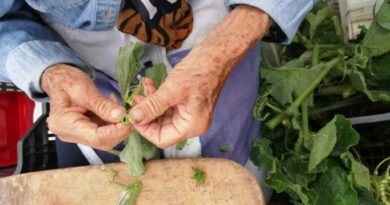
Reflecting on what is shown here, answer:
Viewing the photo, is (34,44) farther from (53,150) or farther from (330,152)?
(330,152)

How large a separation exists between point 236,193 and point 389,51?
0.43 meters

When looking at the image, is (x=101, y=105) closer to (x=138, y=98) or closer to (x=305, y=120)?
(x=138, y=98)

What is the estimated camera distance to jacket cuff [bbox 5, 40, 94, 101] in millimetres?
694

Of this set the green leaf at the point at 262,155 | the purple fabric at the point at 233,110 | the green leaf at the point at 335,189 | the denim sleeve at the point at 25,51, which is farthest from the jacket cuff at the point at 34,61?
the green leaf at the point at 335,189

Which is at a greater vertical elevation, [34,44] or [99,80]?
[34,44]

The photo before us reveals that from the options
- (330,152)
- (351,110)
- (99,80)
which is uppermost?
(99,80)

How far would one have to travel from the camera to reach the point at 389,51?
86 centimetres

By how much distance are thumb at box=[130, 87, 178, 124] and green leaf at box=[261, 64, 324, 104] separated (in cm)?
32

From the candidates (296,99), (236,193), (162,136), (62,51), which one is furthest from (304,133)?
(62,51)

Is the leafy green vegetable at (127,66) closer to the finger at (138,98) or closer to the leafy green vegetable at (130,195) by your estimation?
the finger at (138,98)

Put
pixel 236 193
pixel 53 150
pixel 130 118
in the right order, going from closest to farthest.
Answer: pixel 130 118, pixel 236 193, pixel 53 150

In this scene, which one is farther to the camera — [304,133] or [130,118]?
[304,133]

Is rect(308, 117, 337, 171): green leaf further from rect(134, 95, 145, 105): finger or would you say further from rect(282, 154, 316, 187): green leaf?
rect(134, 95, 145, 105): finger

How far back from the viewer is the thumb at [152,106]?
22.2 inches
